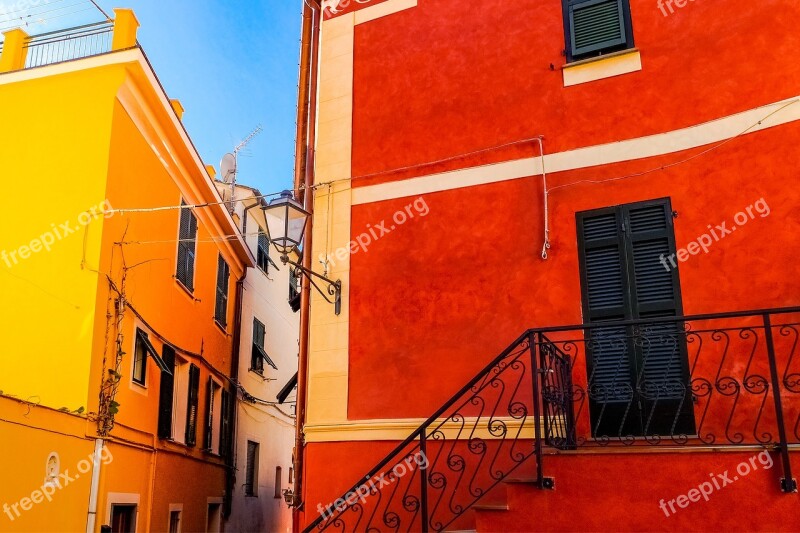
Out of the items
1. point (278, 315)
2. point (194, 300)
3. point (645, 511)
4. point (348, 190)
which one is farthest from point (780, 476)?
point (278, 315)

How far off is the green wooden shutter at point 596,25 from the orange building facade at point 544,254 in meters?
0.02

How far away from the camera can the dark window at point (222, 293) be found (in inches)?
663

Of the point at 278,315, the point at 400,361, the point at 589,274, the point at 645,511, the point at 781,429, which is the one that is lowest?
the point at 645,511

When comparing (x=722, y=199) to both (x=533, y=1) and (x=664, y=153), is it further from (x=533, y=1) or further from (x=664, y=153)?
(x=533, y=1)

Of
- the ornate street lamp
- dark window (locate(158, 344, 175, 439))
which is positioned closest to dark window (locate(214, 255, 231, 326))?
dark window (locate(158, 344, 175, 439))

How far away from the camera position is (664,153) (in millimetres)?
7930

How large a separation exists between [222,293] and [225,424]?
287 cm

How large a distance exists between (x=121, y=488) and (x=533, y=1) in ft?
27.9

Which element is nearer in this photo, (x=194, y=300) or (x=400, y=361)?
(x=400, y=361)

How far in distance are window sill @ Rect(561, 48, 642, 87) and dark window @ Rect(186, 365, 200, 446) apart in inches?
363

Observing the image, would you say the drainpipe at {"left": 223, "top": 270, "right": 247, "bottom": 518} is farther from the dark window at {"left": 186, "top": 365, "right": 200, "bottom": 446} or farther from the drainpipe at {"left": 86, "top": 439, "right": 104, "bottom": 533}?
the drainpipe at {"left": 86, "top": 439, "right": 104, "bottom": 533}

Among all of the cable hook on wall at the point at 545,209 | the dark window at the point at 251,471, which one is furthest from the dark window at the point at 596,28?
the dark window at the point at 251,471

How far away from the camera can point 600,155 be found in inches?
323

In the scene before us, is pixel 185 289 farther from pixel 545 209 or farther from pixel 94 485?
pixel 545 209
